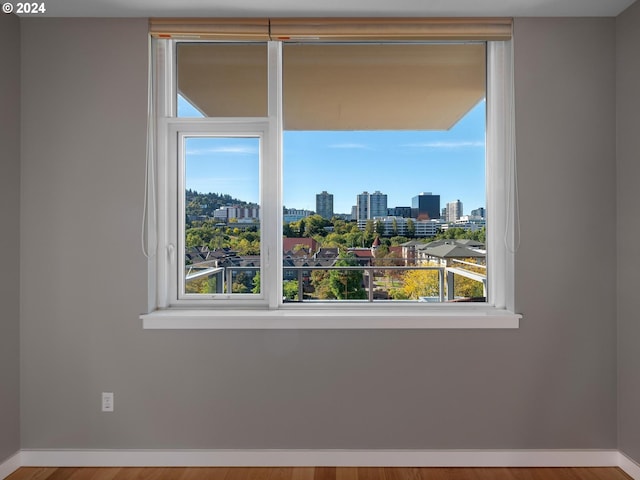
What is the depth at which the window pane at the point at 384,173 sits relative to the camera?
2643 millimetres

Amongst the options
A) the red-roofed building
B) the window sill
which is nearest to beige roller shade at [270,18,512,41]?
the red-roofed building

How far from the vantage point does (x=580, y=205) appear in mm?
2455

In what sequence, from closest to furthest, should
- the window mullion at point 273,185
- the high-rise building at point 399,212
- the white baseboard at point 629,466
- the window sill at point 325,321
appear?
the white baseboard at point 629,466
the window sill at point 325,321
the window mullion at point 273,185
the high-rise building at point 399,212

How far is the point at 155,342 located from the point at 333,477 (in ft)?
4.05

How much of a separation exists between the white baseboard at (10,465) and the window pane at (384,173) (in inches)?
69.5

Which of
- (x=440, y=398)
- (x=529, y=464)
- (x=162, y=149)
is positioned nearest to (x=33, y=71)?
(x=162, y=149)

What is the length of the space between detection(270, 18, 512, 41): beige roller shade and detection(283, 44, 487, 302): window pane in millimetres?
192

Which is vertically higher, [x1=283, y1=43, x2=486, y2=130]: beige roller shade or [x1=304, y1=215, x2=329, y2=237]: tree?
[x1=283, y1=43, x2=486, y2=130]: beige roller shade

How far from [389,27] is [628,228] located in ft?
5.68

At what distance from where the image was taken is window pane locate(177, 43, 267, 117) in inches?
103

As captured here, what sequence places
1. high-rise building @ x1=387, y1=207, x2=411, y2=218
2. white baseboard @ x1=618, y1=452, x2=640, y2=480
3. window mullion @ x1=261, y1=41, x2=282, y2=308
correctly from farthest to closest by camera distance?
high-rise building @ x1=387, y1=207, x2=411, y2=218, window mullion @ x1=261, y1=41, x2=282, y2=308, white baseboard @ x1=618, y1=452, x2=640, y2=480

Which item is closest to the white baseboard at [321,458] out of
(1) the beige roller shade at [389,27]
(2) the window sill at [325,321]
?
(2) the window sill at [325,321]

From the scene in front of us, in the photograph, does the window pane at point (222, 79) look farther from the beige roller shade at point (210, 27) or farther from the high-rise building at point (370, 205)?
the high-rise building at point (370, 205)

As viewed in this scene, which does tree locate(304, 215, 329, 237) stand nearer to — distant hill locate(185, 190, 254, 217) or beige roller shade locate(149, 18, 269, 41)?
distant hill locate(185, 190, 254, 217)
